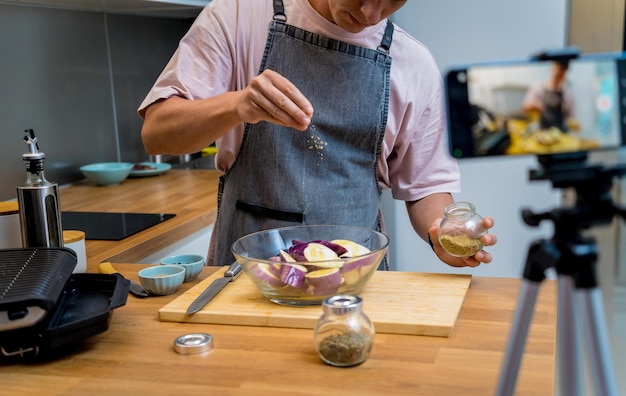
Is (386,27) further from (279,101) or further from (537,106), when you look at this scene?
(537,106)

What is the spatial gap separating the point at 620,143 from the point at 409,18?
2.33 metres

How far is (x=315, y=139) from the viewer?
143 cm

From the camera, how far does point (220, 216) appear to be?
1.53 metres

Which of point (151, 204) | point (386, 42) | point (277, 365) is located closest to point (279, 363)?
point (277, 365)

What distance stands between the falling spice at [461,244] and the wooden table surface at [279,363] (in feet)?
0.22

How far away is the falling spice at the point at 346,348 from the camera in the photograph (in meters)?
0.88

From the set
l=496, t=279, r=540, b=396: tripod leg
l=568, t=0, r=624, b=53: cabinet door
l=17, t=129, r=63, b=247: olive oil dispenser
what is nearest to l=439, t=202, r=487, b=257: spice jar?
l=496, t=279, r=540, b=396: tripod leg

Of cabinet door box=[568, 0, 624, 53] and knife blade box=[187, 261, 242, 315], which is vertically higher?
cabinet door box=[568, 0, 624, 53]

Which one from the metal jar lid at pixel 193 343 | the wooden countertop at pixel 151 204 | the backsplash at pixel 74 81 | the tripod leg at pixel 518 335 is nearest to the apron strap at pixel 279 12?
the wooden countertop at pixel 151 204

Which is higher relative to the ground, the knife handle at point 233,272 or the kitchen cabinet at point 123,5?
the kitchen cabinet at point 123,5

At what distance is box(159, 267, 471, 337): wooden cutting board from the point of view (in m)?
1.00

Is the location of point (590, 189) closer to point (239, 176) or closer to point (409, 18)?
point (239, 176)

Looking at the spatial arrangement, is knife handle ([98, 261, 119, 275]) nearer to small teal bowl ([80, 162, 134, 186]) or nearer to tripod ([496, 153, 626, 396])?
tripod ([496, 153, 626, 396])

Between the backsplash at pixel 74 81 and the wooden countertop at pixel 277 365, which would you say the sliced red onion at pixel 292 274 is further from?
the backsplash at pixel 74 81
